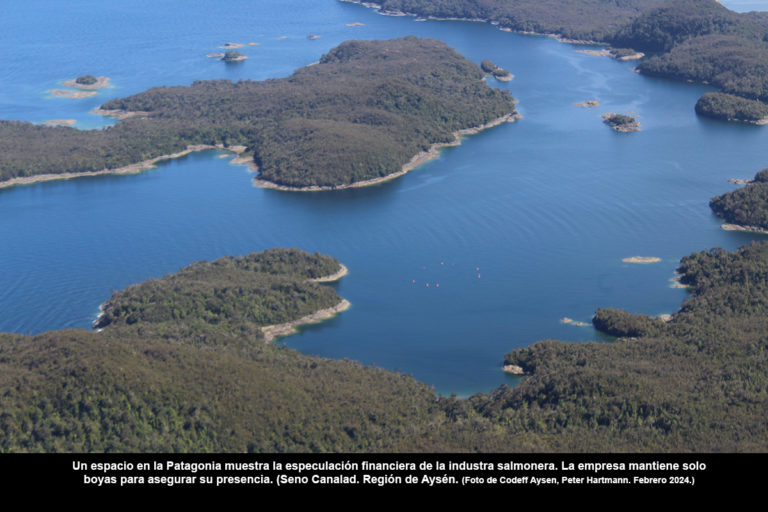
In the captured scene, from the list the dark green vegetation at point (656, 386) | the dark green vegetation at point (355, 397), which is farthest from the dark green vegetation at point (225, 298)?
the dark green vegetation at point (656, 386)

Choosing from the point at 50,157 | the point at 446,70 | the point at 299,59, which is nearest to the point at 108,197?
the point at 50,157

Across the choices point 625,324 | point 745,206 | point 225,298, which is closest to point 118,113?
point 225,298

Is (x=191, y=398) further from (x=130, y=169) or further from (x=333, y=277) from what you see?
(x=130, y=169)

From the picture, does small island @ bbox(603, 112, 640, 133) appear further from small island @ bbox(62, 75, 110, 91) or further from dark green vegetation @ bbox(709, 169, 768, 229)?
small island @ bbox(62, 75, 110, 91)

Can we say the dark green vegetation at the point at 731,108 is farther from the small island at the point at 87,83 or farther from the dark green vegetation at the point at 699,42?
the small island at the point at 87,83

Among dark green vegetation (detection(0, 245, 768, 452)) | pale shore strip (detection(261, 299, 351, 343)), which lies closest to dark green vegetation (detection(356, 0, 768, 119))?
pale shore strip (detection(261, 299, 351, 343))

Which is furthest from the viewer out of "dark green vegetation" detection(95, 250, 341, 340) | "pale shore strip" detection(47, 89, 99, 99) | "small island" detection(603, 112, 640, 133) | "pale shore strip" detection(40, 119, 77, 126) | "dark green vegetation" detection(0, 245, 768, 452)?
"pale shore strip" detection(47, 89, 99, 99)
